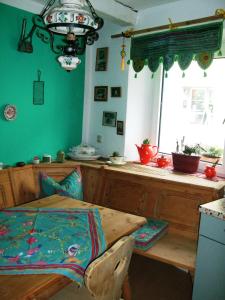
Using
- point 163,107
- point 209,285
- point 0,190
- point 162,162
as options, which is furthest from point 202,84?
point 0,190

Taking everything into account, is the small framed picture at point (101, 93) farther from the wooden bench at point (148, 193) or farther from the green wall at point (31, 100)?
the wooden bench at point (148, 193)

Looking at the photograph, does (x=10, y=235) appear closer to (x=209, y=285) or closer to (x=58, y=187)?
(x=58, y=187)

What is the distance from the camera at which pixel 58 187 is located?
2.53m

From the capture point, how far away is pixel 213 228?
1.85 meters

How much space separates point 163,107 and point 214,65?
2.15 ft

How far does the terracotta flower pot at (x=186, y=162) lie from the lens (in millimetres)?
2664

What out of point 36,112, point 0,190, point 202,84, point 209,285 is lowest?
point 209,285

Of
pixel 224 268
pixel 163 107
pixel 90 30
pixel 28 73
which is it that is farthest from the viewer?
pixel 163 107

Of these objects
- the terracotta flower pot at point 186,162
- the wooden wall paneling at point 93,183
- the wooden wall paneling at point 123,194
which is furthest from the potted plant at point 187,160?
the wooden wall paneling at point 93,183

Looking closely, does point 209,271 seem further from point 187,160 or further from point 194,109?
point 194,109

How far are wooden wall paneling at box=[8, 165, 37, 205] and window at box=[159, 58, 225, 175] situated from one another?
136 centimetres

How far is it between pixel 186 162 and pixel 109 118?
0.94 metres

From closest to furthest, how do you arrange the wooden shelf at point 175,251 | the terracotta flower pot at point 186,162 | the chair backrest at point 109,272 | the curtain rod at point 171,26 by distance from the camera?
the chair backrest at point 109,272 < the wooden shelf at point 175,251 < the curtain rod at point 171,26 < the terracotta flower pot at point 186,162

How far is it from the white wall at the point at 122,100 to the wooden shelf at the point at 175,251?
1053mm
